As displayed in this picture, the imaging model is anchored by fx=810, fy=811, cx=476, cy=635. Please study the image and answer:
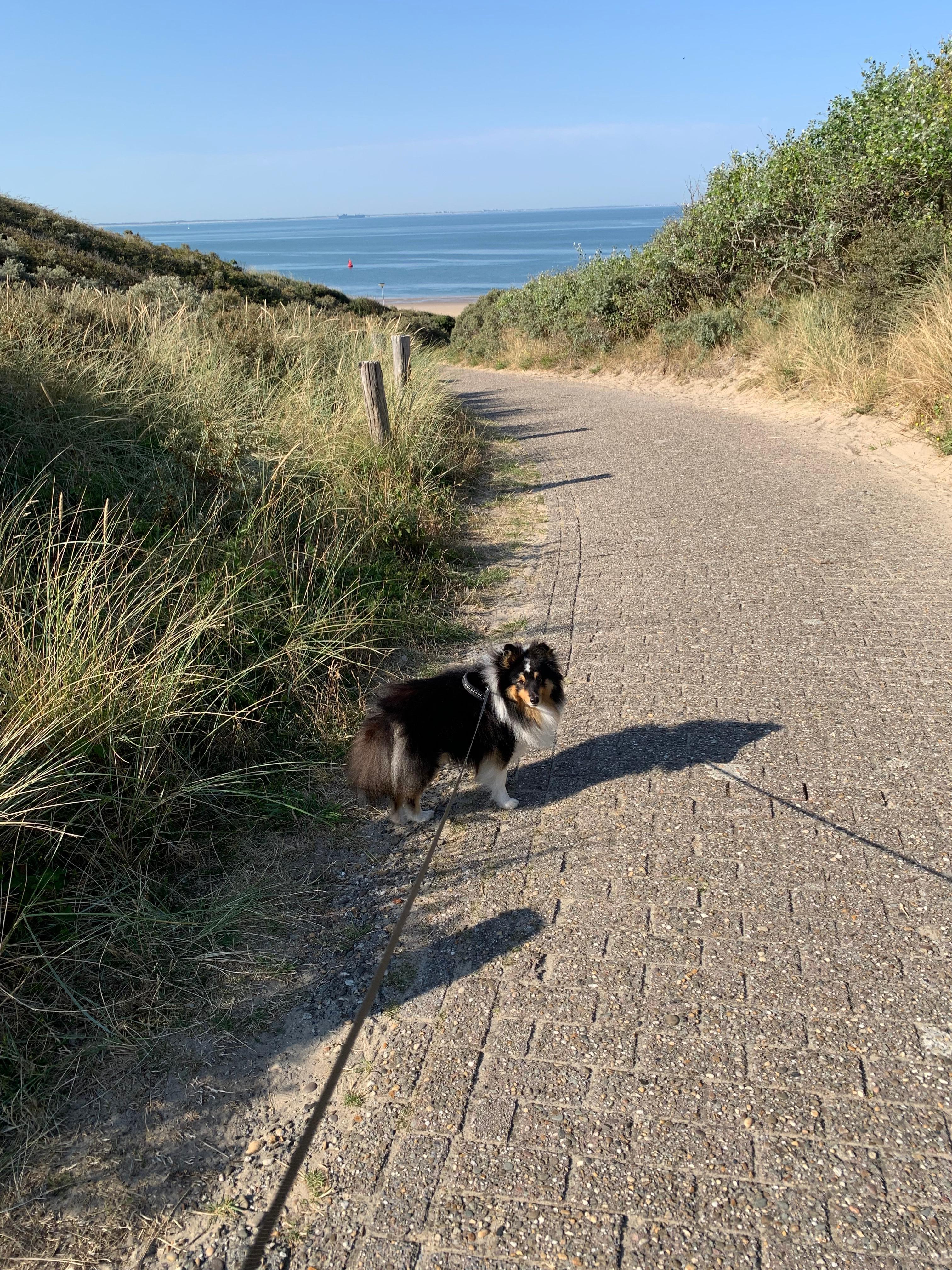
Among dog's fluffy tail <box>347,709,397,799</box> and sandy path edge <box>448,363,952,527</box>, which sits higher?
sandy path edge <box>448,363,952,527</box>

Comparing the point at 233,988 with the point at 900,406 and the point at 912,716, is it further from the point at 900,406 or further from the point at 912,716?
the point at 900,406

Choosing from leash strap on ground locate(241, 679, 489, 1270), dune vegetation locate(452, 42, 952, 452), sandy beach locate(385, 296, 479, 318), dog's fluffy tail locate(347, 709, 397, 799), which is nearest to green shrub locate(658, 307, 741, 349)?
dune vegetation locate(452, 42, 952, 452)

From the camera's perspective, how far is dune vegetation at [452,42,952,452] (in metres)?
11.3

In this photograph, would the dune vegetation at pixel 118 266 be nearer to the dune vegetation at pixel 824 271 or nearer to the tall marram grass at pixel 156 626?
the tall marram grass at pixel 156 626

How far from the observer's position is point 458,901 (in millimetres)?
3545

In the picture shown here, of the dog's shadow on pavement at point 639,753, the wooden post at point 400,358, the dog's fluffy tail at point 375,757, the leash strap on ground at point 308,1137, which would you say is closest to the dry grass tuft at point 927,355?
the wooden post at point 400,358

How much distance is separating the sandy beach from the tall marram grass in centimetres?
3681

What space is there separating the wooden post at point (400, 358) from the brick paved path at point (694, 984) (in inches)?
211

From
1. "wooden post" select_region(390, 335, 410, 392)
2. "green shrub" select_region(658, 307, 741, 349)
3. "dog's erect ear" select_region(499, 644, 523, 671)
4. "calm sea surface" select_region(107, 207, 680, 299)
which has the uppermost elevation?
"calm sea surface" select_region(107, 207, 680, 299)

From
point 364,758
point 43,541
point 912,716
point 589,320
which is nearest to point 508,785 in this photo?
point 364,758

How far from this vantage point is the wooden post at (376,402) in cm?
809

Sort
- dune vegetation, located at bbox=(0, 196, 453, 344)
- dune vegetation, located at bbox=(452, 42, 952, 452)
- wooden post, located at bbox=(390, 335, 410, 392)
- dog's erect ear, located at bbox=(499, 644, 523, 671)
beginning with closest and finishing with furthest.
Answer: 1. dog's erect ear, located at bbox=(499, 644, 523, 671)
2. wooden post, located at bbox=(390, 335, 410, 392)
3. dune vegetation, located at bbox=(452, 42, 952, 452)
4. dune vegetation, located at bbox=(0, 196, 453, 344)

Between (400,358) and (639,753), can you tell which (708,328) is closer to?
(400,358)

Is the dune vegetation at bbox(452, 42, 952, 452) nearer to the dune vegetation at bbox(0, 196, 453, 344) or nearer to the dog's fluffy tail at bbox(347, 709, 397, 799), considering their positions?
the dune vegetation at bbox(0, 196, 453, 344)
